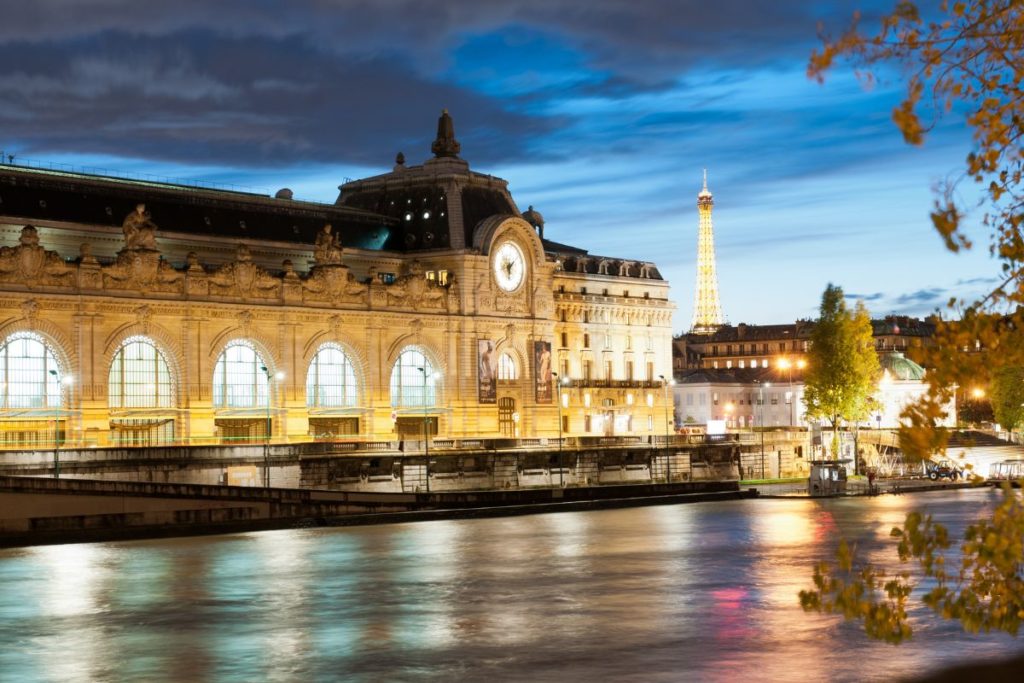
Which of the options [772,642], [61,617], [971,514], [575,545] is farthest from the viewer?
[971,514]

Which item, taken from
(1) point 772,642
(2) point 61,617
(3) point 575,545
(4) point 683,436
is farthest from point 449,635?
(4) point 683,436

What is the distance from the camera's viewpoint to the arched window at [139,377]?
325ft

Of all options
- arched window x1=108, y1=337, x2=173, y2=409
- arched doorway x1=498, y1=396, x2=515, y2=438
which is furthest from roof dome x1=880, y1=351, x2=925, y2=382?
arched window x1=108, y1=337, x2=173, y2=409

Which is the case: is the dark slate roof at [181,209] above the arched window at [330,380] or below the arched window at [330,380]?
above

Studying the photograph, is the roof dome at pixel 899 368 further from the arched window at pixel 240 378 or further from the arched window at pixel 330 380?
the arched window at pixel 240 378

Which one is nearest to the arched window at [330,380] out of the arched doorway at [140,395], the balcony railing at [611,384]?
the arched doorway at [140,395]

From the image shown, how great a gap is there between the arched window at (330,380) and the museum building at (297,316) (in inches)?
6.0

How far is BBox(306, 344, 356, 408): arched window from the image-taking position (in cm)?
11044

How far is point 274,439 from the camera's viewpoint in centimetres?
10412

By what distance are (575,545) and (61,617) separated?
22626mm

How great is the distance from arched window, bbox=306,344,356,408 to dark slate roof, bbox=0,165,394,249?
402 inches

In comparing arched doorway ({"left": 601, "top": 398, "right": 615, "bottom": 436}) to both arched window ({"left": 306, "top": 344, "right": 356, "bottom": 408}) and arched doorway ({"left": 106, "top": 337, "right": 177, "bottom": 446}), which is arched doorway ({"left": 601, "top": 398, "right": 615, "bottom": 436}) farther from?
arched doorway ({"left": 106, "top": 337, "right": 177, "bottom": 446})

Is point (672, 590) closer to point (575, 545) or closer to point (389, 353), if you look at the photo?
point (575, 545)

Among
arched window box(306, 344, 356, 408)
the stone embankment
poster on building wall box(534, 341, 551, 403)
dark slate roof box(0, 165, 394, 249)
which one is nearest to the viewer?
the stone embankment
